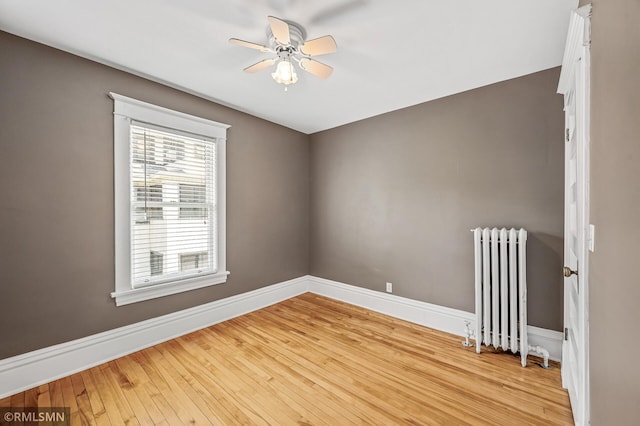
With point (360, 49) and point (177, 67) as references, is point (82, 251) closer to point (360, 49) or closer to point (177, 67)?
point (177, 67)

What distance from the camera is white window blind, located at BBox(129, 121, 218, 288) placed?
2.59 m

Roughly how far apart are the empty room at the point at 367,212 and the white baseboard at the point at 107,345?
15 mm

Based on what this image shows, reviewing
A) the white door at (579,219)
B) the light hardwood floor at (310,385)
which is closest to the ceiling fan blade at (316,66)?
the white door at (579,219)

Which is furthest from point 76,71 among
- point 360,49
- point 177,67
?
point 360,49

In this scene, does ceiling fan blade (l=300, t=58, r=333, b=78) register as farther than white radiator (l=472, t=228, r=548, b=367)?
No

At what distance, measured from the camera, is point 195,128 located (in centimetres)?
298

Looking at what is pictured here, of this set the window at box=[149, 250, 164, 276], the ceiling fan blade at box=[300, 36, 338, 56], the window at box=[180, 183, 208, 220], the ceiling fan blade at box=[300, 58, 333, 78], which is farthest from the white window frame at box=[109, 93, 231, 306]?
the ceiling fan blade at box=[300, 36, 338, 56]

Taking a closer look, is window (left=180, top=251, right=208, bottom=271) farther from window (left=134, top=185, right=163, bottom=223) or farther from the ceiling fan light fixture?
the ceiling fan light fixture

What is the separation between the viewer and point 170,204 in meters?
2.81

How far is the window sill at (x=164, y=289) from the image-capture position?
2.48m

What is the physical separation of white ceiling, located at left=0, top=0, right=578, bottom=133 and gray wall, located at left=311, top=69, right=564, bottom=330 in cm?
37

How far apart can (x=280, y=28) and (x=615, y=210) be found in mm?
1872

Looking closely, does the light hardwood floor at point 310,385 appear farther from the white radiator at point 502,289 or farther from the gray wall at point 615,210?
the gray wall at point 615,210

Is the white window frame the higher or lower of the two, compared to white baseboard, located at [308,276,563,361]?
higher
